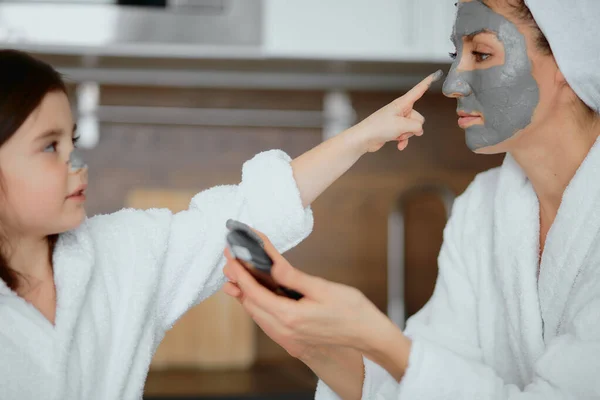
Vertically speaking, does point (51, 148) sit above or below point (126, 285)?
above

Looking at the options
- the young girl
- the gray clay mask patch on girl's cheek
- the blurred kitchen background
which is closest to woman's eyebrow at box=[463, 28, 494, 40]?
the young girl

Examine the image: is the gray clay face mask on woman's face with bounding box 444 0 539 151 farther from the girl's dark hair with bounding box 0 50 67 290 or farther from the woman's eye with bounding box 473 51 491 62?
the girl's dark hair with bounding box 0 50 67 290

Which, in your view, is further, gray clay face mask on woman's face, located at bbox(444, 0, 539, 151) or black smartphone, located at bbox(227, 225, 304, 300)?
gray clay face mask on woman's face, located at bbox(444, 0, 539, 151)

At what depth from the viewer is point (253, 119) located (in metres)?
2.38

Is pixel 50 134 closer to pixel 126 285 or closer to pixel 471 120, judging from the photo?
pixel 126 285

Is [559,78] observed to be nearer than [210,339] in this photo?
Yes

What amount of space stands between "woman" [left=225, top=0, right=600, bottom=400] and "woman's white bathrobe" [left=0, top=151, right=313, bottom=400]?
0.19 m

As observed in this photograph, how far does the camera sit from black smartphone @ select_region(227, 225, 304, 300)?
95cm

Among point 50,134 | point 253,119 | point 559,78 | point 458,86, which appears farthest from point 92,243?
point 253,119

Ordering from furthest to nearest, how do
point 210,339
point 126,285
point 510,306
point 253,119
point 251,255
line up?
point 253,119 → point 210,339 → point 510,306 → point 126,285 → point 251,255

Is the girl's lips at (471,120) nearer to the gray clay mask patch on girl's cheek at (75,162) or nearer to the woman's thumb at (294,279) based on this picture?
the woman's thumb at (294,279)

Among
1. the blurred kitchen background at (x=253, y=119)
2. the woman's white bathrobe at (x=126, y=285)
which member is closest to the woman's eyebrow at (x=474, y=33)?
the woman's white bathrobe at (x=126, y=285)

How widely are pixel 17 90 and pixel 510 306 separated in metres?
0.93

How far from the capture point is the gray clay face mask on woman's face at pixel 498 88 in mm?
1261
